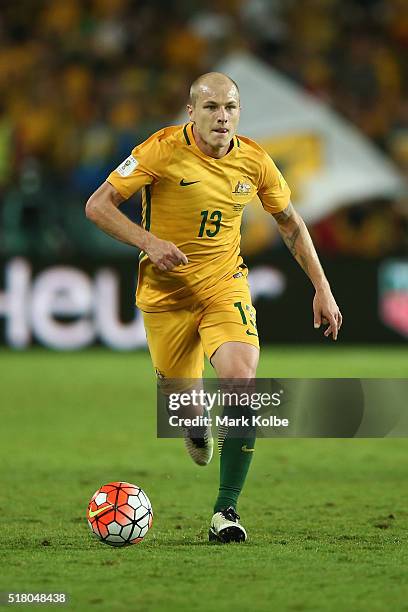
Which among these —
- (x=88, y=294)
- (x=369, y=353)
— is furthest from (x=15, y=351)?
(x=369, y=353)

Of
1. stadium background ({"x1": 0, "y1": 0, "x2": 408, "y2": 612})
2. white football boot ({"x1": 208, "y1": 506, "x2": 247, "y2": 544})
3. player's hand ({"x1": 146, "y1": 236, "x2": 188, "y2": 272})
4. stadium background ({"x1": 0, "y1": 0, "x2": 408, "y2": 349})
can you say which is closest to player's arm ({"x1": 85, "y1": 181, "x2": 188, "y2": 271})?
player's hand ({"x1": 146, "y1": 236, "x2": 188, "y2": 272})

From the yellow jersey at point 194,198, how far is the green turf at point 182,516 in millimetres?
1195

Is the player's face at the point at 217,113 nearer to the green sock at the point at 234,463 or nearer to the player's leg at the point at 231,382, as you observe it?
the player's leg at the point at 231,382

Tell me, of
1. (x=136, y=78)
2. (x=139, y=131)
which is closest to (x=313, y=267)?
(x=139, y=131)

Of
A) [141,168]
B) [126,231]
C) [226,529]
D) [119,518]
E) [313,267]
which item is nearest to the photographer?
[119,518]

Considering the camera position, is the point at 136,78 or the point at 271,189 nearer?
the point at 271,189

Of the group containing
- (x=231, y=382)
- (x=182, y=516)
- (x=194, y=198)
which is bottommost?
(x=182, y=516)

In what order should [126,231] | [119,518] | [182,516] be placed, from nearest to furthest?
[119,518] → [126,231] → [182,516]

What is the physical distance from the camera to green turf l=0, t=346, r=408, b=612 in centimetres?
432

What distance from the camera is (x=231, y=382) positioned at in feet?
17.9

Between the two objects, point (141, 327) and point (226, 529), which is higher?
point (141, 327)

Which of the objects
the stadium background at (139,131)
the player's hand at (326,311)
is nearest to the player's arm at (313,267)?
the player's hand at (326,311)

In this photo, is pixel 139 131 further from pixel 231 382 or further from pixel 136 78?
pixel 231 382

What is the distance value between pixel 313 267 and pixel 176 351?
0.84 m
